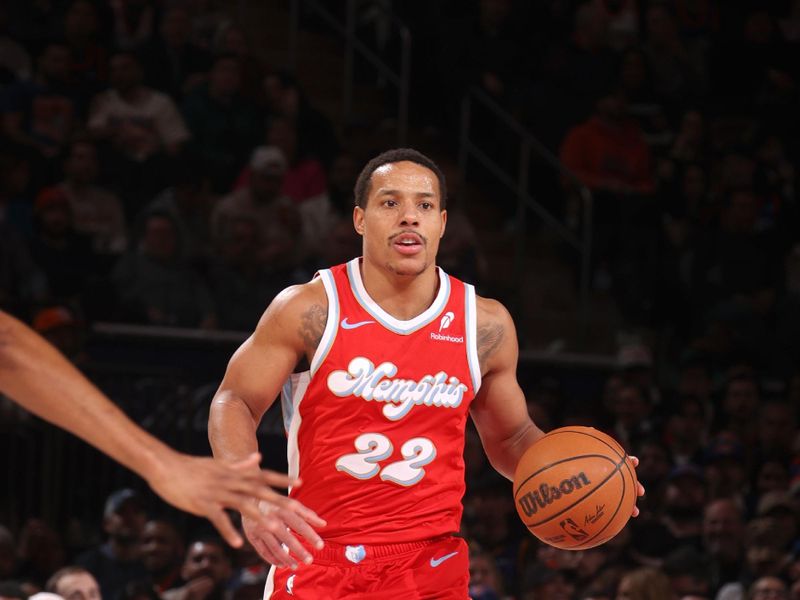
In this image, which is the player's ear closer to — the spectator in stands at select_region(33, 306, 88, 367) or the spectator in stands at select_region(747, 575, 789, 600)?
the spectator in stands at select_region(33, 306, 88, 367)

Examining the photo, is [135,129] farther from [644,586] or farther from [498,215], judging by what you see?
[644,586]

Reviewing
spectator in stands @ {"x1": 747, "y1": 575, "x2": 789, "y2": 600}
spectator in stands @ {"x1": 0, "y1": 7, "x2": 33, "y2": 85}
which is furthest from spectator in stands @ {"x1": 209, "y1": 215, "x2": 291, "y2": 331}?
spectator in stands @ {"x1": 747, "y1": 575, "x2": 789, "y2": 600}

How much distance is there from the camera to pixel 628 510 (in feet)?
15.3

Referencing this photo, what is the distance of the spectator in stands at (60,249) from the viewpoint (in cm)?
852

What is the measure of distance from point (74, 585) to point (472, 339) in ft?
9.41

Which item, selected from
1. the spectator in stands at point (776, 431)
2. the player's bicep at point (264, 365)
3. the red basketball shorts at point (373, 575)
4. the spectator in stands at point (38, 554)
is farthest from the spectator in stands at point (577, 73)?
the red basketball shorts at point (373, 575)

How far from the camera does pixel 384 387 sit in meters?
4.52

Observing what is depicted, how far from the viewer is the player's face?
4664 millimetres

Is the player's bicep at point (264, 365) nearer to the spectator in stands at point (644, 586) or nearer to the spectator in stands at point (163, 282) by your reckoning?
the spectator in stands at point (644, 586)

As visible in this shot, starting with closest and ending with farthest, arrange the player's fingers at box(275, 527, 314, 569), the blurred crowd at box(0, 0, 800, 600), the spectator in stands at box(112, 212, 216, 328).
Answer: the player's fingers at box(275, 527, 314, 569) → the blurred crowd at box(0, 0, 800, 600) → the spectator in stands at box(112, 212, 216, 328)

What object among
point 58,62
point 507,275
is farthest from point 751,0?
point 58,62

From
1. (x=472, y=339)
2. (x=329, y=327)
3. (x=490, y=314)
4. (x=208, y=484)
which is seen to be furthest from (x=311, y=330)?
(x=208, y=484)

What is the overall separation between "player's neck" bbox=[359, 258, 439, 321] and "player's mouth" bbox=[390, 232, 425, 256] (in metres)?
0.09

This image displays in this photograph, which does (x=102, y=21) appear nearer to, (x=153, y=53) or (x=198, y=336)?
(x=153, y=53)
